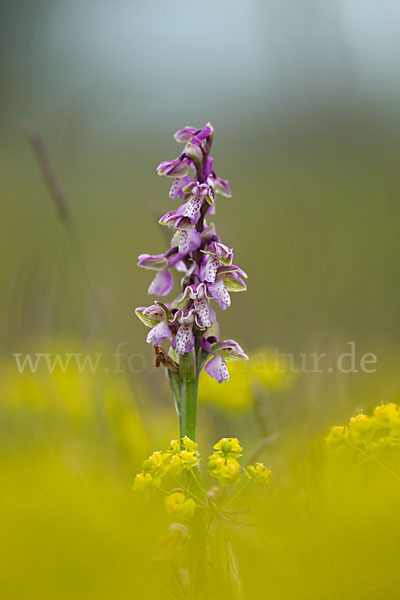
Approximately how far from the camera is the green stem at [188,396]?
0.85 metres

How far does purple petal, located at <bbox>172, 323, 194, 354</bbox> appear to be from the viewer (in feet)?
2.83

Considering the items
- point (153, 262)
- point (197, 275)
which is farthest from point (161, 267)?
point (197, 275)

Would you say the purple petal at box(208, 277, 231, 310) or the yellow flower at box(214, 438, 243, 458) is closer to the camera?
the yellow flower at box(214, 438, 243, 458)

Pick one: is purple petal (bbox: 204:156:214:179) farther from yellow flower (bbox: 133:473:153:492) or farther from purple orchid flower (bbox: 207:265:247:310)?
yellow flower (bbox: 133:473:153:492)

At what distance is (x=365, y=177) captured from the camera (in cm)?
235

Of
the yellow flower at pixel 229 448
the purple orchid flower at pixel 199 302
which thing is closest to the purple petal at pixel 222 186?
the purple orchid flower at pixel 199 302

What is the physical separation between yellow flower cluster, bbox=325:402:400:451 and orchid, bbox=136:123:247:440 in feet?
0.81

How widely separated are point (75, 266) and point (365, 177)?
4.77 feet

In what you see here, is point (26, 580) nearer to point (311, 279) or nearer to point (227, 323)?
point (311, 279)

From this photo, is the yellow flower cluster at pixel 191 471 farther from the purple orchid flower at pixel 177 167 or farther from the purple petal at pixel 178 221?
the purple orchid flower at pixel 177 167

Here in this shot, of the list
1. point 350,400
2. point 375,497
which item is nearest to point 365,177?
point 350,400

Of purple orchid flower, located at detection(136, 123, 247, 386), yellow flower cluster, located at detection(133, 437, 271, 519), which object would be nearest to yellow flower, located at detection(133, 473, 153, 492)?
yellow flower cluster, located at detection(133, 437, 271, 519)

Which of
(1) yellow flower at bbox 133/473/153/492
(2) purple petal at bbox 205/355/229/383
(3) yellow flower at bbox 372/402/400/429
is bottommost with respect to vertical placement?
(1) yellow flower at bbox 133/473/153/492

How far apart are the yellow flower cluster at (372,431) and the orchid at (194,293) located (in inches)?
9.7
